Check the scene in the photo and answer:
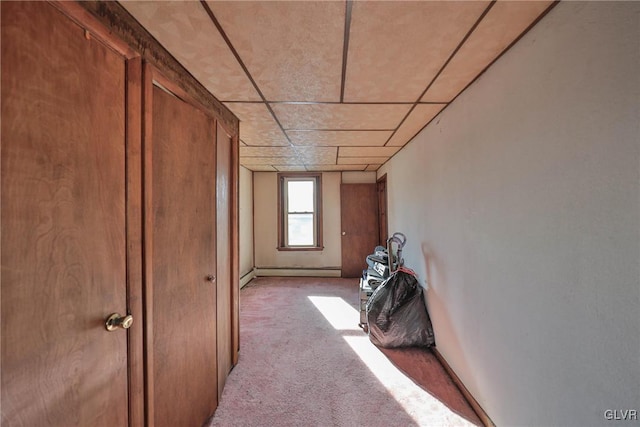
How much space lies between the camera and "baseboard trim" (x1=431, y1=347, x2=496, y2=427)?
150 centimetres

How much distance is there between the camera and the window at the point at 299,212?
17.0ft

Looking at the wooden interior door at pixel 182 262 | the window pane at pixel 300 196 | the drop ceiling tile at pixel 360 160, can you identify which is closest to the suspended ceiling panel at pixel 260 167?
the window pane at pixel 300 196

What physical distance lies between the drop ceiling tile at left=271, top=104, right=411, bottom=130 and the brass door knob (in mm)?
1624

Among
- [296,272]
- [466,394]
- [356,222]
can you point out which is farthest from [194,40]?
[296,272]

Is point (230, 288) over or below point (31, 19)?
below

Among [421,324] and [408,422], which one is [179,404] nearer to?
[408,422]

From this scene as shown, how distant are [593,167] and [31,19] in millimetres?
1868

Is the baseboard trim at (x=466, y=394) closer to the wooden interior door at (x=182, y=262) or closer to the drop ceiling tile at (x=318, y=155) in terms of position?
the wooden interior door at (x=182, y=262)

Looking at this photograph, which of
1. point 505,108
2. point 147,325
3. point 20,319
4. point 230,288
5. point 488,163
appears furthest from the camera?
point 230,288

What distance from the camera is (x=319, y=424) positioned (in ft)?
5.01

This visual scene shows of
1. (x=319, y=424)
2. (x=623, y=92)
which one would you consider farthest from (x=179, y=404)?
(x=623, y=92)

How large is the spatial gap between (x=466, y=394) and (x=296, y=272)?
3.79 metres

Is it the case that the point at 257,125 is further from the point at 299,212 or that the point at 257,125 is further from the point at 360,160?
the point at 299,212

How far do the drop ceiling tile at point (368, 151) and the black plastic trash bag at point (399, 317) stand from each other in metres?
1.73
